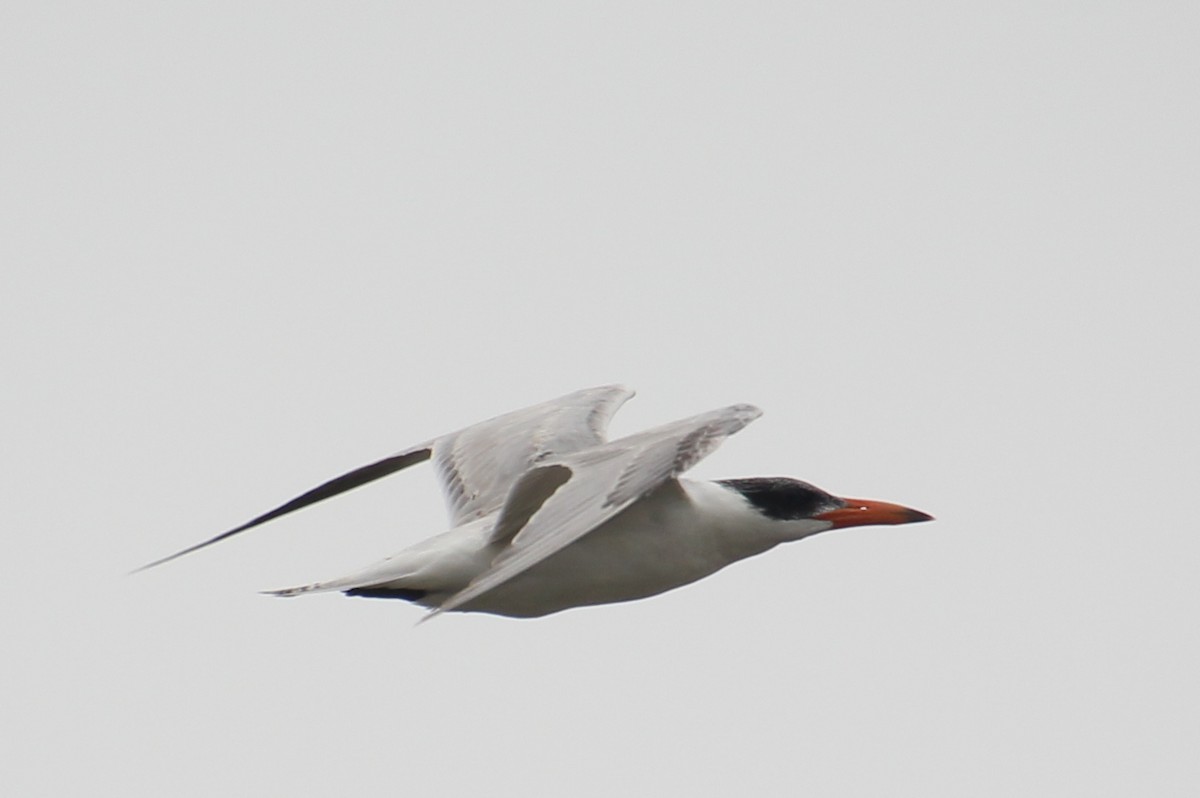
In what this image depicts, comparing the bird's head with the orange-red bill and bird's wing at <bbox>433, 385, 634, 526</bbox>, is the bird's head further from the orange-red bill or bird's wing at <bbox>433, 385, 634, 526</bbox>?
bird's wing at <bbox>433, 385, 634, 526</bbox>

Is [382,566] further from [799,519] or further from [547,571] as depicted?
[799,519]

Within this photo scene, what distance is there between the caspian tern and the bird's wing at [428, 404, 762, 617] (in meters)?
0.01

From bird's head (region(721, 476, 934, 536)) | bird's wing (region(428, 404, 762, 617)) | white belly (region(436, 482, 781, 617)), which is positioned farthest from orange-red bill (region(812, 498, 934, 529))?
bird's wing (region(428, 404, 762, 617))

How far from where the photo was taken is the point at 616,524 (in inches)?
422

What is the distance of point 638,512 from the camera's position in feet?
35.3

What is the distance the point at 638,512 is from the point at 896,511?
1607 millimetres

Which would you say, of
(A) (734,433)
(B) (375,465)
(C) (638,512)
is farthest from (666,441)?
(B) (375,465)

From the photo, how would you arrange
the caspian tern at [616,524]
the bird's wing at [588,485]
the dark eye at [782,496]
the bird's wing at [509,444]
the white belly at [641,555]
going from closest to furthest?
the bird's wing at [588,485] → the caspian tern at [616,524] → the white belly at [641,555] → the dark eye at [782,496] → the bird's wing at [509,444]

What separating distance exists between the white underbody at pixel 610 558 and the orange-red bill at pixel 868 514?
1.35ft

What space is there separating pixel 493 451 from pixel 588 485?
333 cm

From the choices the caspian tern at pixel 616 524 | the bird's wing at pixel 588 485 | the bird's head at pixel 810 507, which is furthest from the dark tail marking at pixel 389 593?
the bird's head at pixel 810 507

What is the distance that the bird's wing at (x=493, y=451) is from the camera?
1192 cm

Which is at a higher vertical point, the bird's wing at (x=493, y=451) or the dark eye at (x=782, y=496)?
the bird's wing at (x=493, y=451)

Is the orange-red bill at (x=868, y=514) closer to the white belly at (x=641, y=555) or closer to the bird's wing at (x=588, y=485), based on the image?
the white belly at (x=641, y=555)
